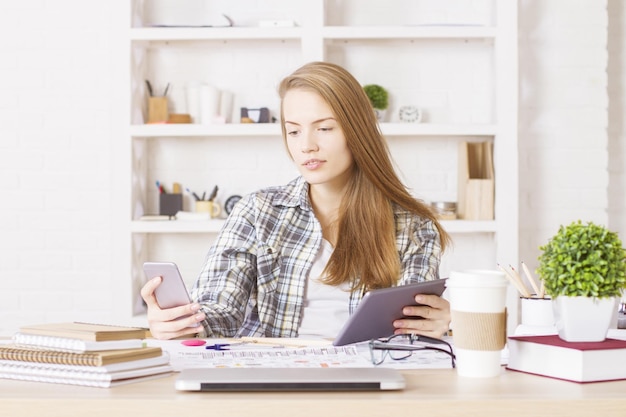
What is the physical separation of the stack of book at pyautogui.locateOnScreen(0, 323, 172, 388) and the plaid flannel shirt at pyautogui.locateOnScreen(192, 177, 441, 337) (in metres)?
0.81

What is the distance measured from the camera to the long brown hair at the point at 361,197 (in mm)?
2184

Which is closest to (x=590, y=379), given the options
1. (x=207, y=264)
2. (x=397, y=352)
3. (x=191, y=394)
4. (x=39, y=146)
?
(x=397, y=352)

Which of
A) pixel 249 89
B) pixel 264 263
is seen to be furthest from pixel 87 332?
pixel 249 89

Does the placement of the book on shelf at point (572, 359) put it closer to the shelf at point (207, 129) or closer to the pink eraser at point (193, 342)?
the pink eraser at point (193, 342)

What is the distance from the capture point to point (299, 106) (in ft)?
7.23

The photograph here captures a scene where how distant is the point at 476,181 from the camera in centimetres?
345

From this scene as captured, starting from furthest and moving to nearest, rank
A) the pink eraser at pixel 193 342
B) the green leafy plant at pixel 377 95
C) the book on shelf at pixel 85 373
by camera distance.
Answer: the green leafy plant at pixel 377 95
the pink eraser at pixel 193 342
the book on shelf at pixel 85 373

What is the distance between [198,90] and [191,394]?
8.51ft

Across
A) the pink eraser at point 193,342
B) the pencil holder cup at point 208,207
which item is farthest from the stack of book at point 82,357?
the pencil holder cup at point 208,207

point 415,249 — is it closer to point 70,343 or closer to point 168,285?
point 168,285

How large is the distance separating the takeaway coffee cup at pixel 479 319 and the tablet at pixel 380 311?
0.26 meters

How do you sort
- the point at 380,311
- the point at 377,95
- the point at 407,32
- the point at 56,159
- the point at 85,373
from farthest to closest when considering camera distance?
the point at 56,159 < the point at 377,95 < the point at 407,32 < the point at 380,311 < the point at 85,373

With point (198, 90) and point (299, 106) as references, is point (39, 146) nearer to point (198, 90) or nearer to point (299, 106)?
point (198, 90)

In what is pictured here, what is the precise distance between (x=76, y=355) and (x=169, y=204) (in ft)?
7.89
